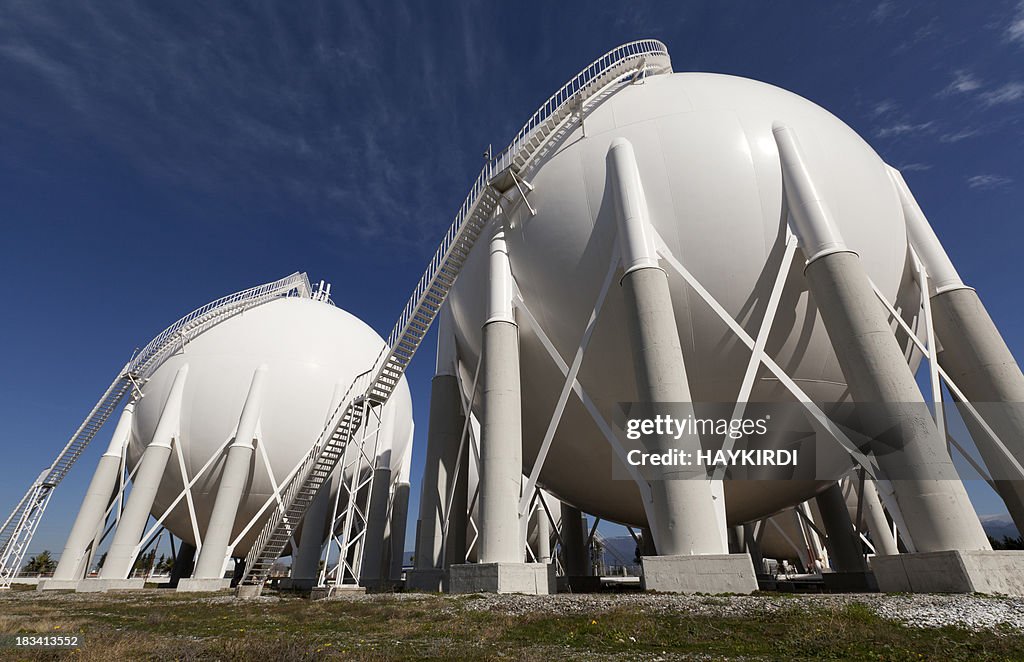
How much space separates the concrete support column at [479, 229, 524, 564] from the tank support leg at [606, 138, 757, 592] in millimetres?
3346

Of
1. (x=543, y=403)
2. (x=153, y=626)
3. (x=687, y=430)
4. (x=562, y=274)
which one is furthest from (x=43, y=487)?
(x=687, y=430)

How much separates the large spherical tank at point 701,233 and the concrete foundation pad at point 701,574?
14.5 ft

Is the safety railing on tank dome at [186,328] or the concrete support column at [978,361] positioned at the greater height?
the safety railing on tank dome at [186,328]

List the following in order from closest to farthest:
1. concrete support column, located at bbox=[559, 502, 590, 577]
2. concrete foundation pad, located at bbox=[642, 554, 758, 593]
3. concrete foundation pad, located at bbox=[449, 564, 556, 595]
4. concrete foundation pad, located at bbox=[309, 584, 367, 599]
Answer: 1. concrete foundation pad, located at bbox=[642, 554, 758, 593]
2. concrete foundation pad, located at bbox=[449, 564, 556, 595]
3. concrete foundation pad, located at bbox=[309, 584, 367, 599]
4. concrete support column, located at bbox=[559, 502, 590, 577]

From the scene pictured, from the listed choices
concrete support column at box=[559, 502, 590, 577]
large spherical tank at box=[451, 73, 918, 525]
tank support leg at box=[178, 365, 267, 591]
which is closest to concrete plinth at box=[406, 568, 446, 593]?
large spherical tank at box=[451, 73, 918, 525]

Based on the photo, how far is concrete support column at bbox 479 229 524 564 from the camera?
37.4 ft

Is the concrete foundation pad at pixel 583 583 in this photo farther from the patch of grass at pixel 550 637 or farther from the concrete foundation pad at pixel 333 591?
the patch of grass at pixel 550 637

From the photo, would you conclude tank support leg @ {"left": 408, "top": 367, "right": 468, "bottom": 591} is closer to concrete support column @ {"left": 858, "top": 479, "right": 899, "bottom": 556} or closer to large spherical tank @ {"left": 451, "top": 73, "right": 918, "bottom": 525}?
large spherical tank @ {"left": 451, "top": 73, "right": 918, "bottom": 525}

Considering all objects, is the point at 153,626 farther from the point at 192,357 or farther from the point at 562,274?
the point at 192,357

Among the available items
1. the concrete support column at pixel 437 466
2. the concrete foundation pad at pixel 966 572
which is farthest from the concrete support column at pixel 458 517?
the concrete foundation pad at pixel 966 572

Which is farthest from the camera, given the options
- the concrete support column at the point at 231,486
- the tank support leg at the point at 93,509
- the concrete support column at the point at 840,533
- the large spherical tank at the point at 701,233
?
the tank support leg at the point at 93,509

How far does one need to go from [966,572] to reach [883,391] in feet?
9.44

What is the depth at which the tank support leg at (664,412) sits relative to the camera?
27.8 feet

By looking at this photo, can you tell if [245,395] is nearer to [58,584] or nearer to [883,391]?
[58,584]
